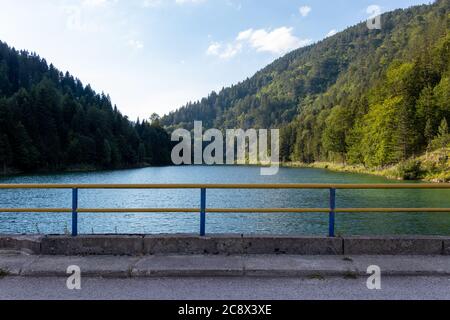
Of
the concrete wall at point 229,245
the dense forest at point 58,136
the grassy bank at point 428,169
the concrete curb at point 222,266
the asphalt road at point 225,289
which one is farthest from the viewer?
the dense forest at point 58,136

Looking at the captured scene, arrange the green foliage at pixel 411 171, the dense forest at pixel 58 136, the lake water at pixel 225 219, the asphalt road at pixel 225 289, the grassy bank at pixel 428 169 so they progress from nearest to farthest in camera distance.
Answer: the asphalt road at pixel 225 289 → the lake water at pixel 225 219 → the grassy bank at pixel 428 169 → the green foliage at pixel 411 171 → the dense forest at pixel 58 136

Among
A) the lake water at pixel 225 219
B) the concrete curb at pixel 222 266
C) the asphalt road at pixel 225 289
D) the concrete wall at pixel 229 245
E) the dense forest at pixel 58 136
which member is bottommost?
the lake water at pixel 225 219

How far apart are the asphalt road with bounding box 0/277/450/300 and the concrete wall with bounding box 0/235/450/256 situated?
52.6 inches

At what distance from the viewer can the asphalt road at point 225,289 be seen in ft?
18.2

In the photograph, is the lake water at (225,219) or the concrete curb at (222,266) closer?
the concrete curb at (222,266)

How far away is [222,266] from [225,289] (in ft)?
2.73

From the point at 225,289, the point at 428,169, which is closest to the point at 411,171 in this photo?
the point at 428,169

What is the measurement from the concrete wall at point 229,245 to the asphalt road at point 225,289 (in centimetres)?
134

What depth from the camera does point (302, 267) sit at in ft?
21.9

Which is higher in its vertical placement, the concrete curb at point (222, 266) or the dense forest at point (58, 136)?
the dense forest at point (58, 136)

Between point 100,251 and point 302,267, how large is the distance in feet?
13.2

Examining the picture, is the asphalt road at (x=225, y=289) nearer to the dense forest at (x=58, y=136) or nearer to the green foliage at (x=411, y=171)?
the green foliage at (x=411, y=171)

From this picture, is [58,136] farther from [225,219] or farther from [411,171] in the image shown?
[225,219]

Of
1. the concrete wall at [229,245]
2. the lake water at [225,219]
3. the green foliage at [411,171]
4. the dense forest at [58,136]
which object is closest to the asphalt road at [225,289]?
the concrete wall at [229,245]
